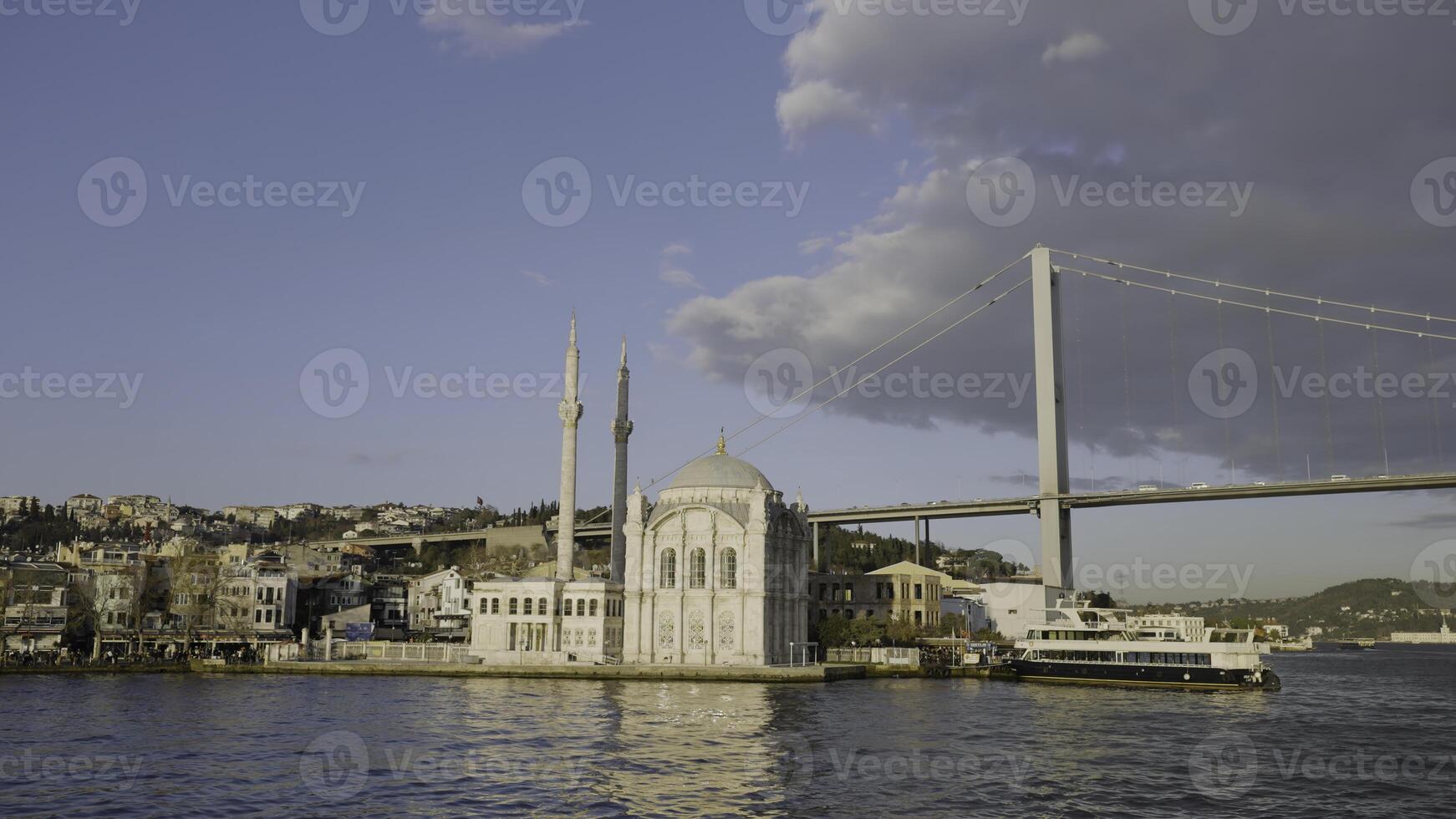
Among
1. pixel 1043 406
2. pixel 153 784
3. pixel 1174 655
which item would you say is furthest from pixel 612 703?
pixel 1043 406

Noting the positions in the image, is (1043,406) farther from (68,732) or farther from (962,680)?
(68,732)

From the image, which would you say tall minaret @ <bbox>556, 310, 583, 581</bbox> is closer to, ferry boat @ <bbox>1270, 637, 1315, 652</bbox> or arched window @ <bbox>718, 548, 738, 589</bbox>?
arched window @ <bbox>718, 548, 738, 589</bbox>

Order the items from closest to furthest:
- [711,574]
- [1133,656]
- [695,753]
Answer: [695,753] < [1133,656] < [711,574]

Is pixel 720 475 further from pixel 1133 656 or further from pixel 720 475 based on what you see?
pixel 1133 656

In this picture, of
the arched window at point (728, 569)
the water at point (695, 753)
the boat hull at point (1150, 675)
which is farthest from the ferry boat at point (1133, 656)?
the arched window at point (728, 569)

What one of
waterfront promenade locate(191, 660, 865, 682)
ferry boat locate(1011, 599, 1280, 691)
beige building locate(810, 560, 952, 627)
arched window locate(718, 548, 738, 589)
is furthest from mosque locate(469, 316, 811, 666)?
beige building locate(810, 560, 952, 627)

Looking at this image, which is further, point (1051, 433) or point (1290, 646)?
point (1290, 646)

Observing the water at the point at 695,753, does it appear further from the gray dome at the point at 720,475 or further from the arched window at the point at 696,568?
the gray dome at the point at 720,475

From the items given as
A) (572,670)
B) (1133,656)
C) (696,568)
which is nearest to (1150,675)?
(1133,656)

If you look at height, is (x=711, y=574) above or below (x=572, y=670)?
above
